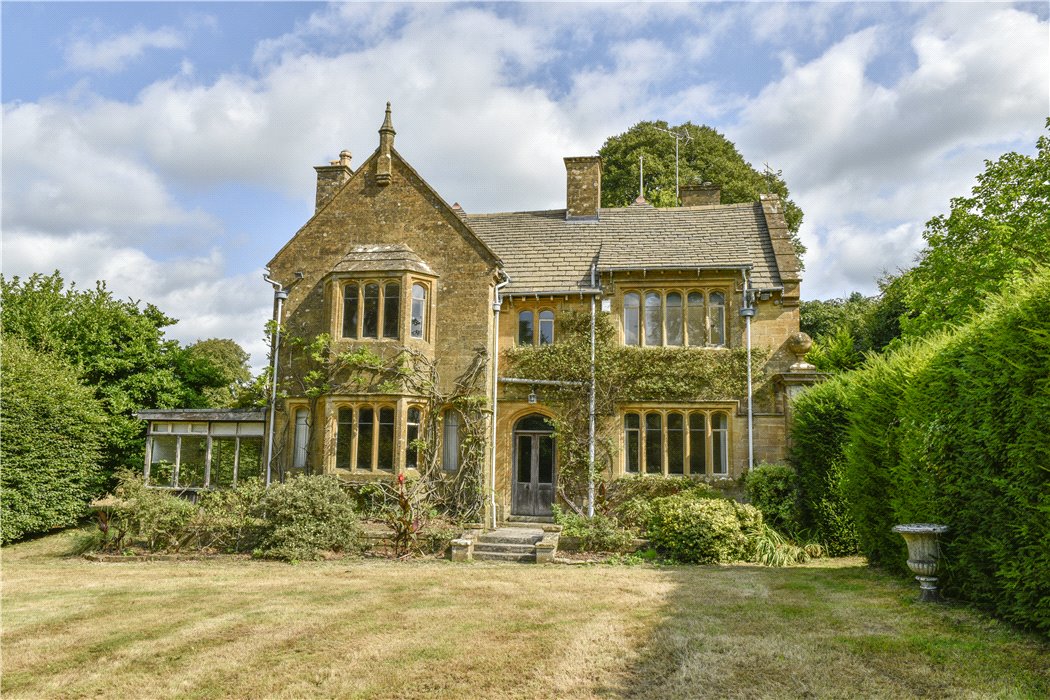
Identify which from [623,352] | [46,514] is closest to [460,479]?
[623,352]

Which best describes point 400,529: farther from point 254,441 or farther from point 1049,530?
point 1049,530

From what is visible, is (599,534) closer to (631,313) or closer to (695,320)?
(631,313)

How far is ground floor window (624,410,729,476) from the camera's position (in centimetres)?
1841

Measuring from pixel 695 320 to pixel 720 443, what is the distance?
3245mm

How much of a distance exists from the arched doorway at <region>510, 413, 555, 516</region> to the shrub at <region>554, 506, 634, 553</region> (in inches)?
125

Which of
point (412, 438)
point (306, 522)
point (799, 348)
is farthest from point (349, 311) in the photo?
point (799, 348)

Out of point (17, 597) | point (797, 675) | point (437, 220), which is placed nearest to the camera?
point (797, 675)

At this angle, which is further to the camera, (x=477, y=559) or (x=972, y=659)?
(x=477, y=559)

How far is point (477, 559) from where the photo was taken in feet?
49.4

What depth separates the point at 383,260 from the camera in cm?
1850

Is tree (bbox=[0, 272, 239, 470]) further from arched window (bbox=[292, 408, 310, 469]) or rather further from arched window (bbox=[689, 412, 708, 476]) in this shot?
arched window (bbox=[689, 412, 708, 476])

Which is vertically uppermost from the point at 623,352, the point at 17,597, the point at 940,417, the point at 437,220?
the point at 437,220

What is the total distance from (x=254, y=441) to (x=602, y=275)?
1058cm

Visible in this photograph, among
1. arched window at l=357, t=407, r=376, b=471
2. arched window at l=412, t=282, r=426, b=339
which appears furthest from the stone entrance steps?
arched window at l=412, t=282, r=426, b=339
